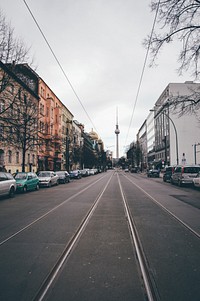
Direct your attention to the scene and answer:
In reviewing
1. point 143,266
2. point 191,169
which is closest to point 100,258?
point 143,266

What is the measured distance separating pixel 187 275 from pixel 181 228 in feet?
11.0

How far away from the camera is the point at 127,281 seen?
12.7 feet

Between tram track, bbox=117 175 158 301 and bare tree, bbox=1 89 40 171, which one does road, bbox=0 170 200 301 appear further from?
bare tree, bbox=1 89 40 171

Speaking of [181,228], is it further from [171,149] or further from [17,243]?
[171,149]

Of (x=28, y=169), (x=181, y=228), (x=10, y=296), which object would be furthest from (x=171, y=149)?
(x=10, y=296)

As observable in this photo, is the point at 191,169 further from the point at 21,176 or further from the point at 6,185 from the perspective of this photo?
the point at 6,185

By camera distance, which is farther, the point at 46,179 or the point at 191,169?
the point at 46,179

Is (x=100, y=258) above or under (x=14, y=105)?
under

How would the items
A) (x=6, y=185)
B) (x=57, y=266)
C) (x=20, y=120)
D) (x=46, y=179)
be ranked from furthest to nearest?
(x=46, y=179)
(x=20, y=120)
(x=6, y=185)
(x=57, y=266)

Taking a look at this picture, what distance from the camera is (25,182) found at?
18.8 m

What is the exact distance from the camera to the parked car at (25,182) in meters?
18.5

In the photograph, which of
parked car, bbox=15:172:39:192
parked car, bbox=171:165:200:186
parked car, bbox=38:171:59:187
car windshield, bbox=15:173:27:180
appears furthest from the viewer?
parked car, bbox=38:171:59:187

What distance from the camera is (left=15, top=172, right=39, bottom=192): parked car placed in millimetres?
18500

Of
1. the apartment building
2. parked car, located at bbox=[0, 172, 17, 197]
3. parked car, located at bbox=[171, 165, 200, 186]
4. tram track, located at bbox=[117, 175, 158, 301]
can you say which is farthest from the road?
parked car, located at bbox=[171, 165, 200, 186]
